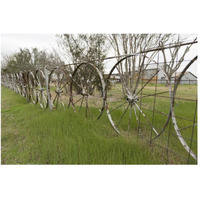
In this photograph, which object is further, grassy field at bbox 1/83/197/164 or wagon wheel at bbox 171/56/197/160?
grassy field at bbox 1/83/197/164

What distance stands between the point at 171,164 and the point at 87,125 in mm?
1584

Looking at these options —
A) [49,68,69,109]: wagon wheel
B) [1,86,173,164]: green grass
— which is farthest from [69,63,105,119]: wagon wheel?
[1,86,173,164]: green grass

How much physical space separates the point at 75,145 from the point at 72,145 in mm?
56

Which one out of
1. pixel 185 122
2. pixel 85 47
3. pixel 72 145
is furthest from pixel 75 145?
pixel 85 47

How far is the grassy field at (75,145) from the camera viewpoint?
178 cm

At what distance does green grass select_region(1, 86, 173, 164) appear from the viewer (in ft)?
5.86

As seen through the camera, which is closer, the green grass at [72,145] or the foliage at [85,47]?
the green grass at [72,145]

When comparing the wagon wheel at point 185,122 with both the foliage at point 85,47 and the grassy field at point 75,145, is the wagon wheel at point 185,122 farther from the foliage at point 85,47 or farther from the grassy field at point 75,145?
the foliage at point 85,47

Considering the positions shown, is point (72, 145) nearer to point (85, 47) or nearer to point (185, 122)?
point (185, 122)

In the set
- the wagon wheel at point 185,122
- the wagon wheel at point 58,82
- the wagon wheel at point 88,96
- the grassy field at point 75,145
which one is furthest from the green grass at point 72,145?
the wagon wheel at point 58,82

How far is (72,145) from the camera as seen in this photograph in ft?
6.82

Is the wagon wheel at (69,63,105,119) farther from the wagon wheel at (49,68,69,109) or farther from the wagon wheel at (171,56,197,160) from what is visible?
the wagon wheel at (171,56,197,160)

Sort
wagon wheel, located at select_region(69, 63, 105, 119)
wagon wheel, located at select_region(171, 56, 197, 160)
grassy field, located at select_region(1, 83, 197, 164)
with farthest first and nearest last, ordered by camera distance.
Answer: wagon wheel, located at select_region(69, 63, 105, 119) < grassy field, located at select_region(1, 83, 197, 164) < wagon wheel, located at select_region(171, 56, 197, 160)

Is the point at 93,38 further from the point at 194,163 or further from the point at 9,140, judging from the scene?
the point at 194,163
